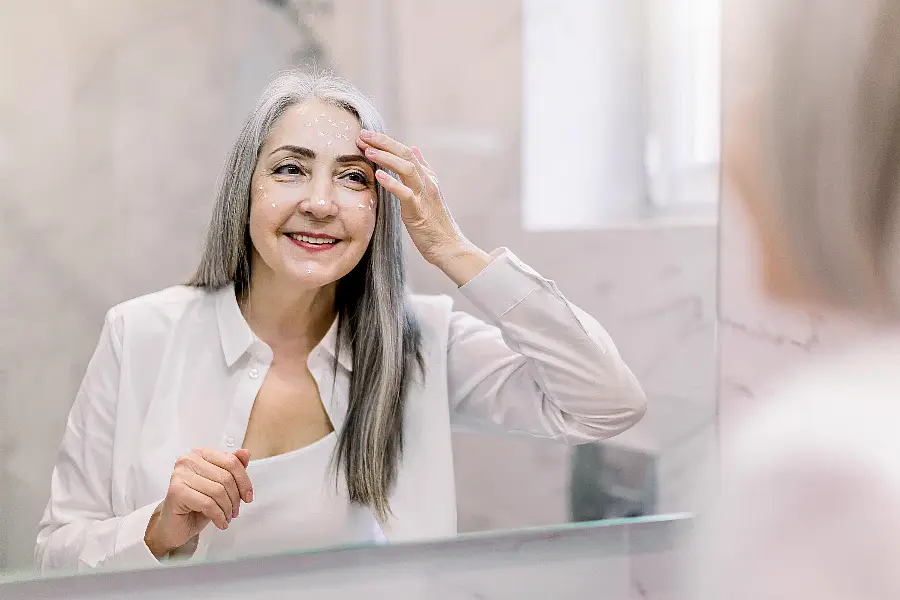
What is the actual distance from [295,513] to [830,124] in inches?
31.9

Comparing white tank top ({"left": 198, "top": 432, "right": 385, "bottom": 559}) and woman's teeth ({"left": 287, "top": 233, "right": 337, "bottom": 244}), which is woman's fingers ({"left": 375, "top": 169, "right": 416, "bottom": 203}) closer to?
woman's teeth ({"left": 287, "top": 233, "right": 337, "bottom": 244})

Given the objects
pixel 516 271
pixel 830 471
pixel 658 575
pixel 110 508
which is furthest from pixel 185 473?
pixel 830 471

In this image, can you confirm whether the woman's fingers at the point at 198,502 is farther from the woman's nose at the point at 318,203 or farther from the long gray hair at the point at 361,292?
the woman's nose at the point at 318,203

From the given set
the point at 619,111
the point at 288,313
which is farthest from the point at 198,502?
the point at 619,111

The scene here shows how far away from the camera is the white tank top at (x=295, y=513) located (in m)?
0.82

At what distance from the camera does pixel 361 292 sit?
86 cm

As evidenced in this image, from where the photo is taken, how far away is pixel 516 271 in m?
0.86

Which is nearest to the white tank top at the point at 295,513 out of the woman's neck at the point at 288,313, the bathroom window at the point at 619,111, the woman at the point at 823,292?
the woman's neck at the point at 288,313

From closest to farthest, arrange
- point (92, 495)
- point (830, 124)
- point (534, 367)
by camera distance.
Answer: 1. point (92, 495)
2. point (534, 367)
3. point (830, 124)

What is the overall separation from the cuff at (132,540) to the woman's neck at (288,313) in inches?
8.0

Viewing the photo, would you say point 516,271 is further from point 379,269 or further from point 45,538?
point 45,538

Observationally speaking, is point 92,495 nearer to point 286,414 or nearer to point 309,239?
point 286,414

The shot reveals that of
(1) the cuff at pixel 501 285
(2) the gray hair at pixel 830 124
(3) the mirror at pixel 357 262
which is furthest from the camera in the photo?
(2) the gray hair at pixel 830 124

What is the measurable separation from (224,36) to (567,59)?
14.7 inches
